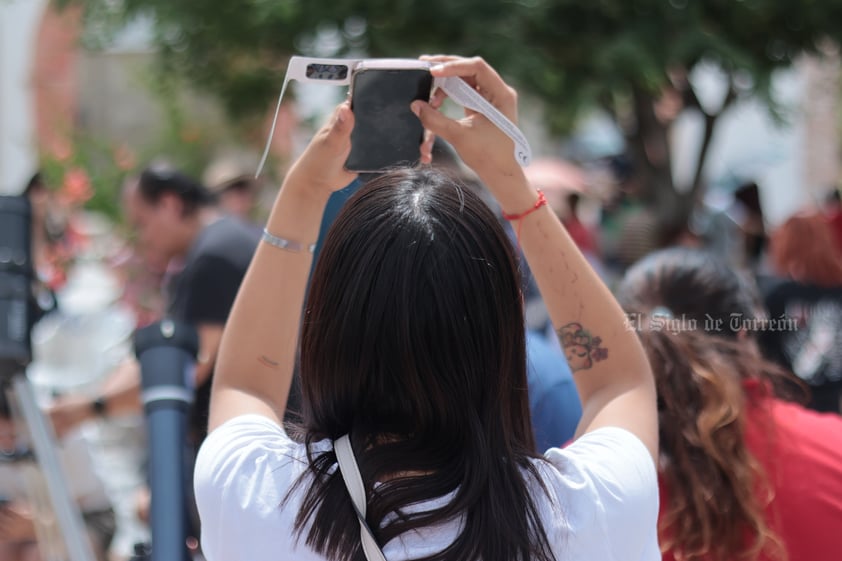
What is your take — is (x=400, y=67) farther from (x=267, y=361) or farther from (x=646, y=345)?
(x=646, y=345)

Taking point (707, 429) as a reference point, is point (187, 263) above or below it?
below

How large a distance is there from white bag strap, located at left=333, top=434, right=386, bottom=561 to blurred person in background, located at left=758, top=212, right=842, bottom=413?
9.18ft

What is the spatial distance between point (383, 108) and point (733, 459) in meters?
0.89

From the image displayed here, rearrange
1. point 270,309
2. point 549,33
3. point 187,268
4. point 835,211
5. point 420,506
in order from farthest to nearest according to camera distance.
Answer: point 835,211, point 549,33, point 187,268, point 270,309, point 420,506

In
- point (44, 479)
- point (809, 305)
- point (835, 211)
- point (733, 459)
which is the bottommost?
point (835, 211)

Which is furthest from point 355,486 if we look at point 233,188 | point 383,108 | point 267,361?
point 233,188

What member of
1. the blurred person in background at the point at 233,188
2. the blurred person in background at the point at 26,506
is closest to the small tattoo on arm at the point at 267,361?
the blurred person in background at the point at 26,506

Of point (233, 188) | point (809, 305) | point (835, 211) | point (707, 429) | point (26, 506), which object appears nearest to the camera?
point (707, 429)

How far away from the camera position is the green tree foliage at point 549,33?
4.71 m

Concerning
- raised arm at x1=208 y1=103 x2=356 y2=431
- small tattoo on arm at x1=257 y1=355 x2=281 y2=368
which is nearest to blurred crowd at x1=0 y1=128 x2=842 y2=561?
raised arm at x1=208 y1=103 x2=356 y2=431

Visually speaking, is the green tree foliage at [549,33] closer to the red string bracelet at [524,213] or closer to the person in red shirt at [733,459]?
the person in red shirt at [733,459]

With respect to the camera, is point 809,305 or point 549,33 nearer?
point 809,305

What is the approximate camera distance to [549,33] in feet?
16.7

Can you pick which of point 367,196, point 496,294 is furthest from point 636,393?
point 367,196
